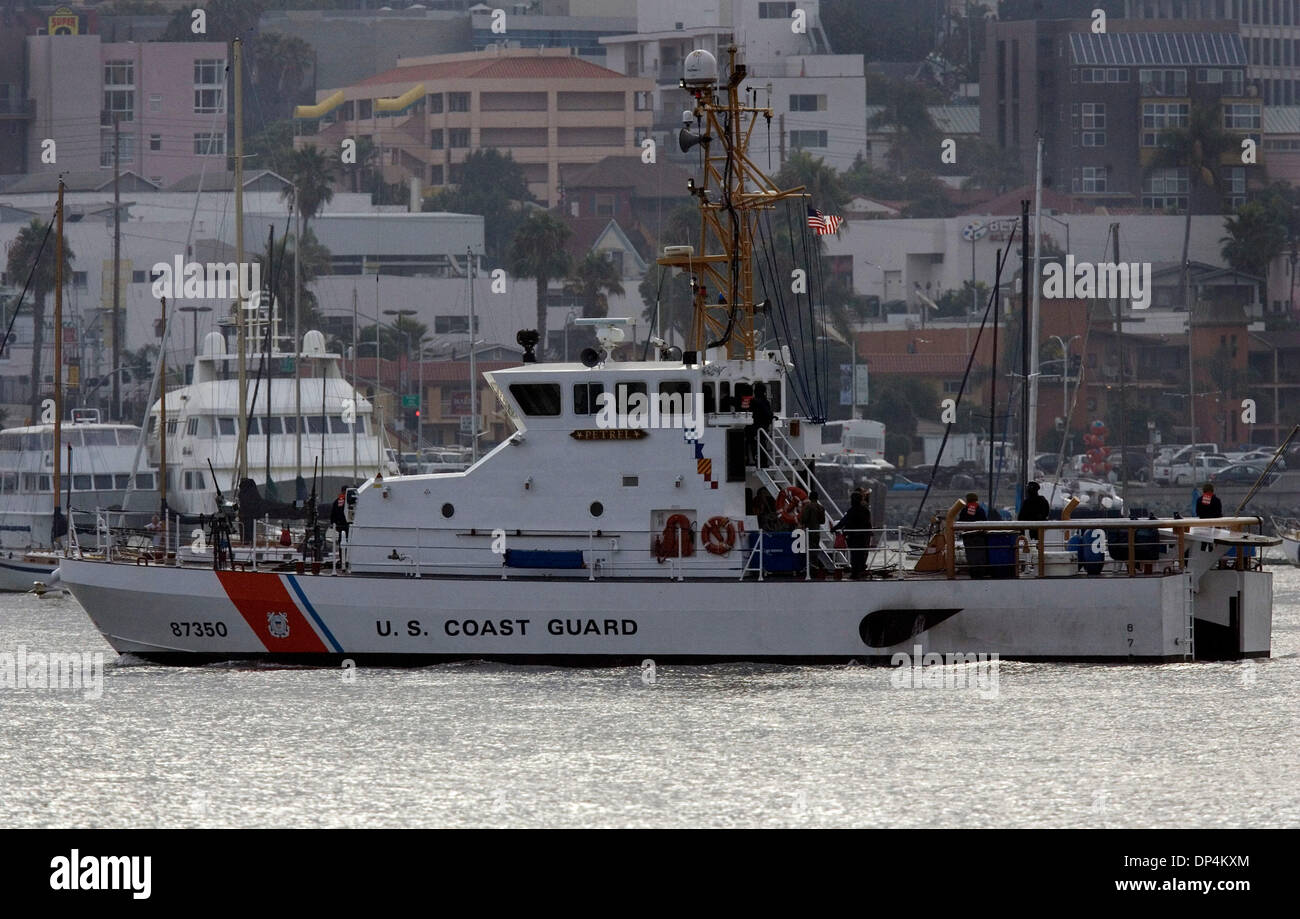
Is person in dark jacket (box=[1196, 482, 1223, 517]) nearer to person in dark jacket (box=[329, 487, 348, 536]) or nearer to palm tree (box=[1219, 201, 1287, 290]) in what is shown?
person in dark jacket (box=[329, 487, 348, 536])

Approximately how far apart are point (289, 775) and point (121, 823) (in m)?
2.68

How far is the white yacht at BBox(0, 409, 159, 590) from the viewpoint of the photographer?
61625mm

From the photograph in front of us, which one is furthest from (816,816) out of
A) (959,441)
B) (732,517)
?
(959,441)

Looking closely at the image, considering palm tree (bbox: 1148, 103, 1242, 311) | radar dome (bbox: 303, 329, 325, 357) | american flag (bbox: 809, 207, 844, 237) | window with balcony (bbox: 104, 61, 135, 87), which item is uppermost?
window with balcony (bbox: 104, 61, 135, 87)

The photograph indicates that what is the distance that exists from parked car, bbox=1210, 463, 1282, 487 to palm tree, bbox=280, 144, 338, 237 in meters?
56.5

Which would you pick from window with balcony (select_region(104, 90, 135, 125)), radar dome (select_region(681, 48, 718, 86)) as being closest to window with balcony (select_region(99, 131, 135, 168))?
window with balcony (select_region(104, 90, 135, 125))

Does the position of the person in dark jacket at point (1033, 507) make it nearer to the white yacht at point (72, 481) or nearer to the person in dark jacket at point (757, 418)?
the person in dark jacket at point (757, 418)

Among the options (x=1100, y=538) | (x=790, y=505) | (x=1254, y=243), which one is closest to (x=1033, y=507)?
(x=1100, y=538)

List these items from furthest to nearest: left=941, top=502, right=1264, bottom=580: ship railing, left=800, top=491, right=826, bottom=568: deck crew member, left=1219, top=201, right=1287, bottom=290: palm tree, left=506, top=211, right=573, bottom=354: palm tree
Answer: left=1219, top=201, right=1287, bottom=290: palm tree → left=506, top=211, right=573, bottom=354: palm tree → left=800, top=491, right=826, bottom=568: deck crew member → left=941, top=502, right=1264, bottom=580: ship railing

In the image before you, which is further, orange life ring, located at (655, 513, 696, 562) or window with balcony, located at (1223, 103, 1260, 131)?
window with balcony, located at (1223, 103, 1260, 131)

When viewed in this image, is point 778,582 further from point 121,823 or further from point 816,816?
point 121,823

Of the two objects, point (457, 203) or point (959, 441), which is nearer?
point (959, 441)

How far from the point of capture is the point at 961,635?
31469 millimetres

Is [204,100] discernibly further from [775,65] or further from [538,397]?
[538,397]
